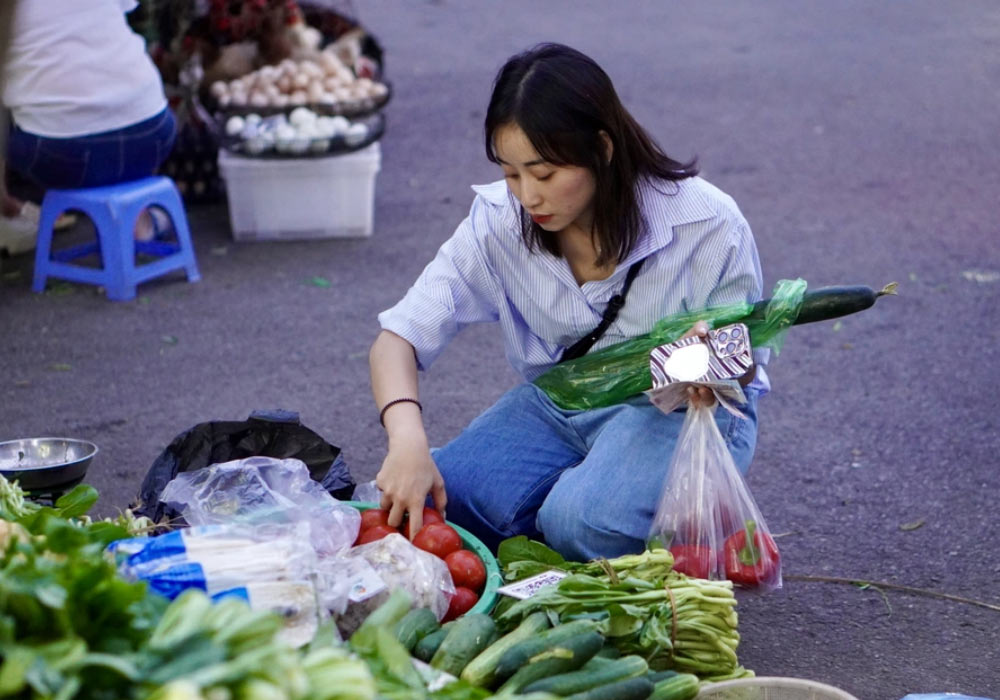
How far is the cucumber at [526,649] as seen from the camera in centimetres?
225

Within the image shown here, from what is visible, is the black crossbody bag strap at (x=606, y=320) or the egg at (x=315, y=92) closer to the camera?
the black crossbody bag strap at (x=606, y=320)

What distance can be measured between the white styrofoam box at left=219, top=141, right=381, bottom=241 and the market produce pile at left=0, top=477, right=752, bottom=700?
3.61m

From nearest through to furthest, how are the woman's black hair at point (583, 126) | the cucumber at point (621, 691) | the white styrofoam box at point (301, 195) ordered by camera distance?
the cucumber at point (621, 691)
the woman's black hair at point (583, 126)
the white styrofoam box at point (301, 195)

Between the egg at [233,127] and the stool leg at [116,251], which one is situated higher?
the egg at [233,127]

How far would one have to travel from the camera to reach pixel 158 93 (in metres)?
5.48

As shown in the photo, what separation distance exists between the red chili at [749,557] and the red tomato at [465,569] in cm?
56

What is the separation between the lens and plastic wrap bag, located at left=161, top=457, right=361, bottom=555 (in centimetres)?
266

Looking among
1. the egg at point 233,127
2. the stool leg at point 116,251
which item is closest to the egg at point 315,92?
the egg at point 233,127

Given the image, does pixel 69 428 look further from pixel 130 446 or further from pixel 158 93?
pixel 158 93

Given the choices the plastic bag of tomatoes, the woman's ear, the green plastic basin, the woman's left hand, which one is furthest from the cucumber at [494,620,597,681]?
the woman's ear

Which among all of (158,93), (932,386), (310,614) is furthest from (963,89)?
(310,614)

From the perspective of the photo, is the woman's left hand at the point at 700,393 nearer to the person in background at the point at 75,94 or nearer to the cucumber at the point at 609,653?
the cucumber at the point at 609,653

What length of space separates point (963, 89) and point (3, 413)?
24.1 feet

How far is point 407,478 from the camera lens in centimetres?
272
